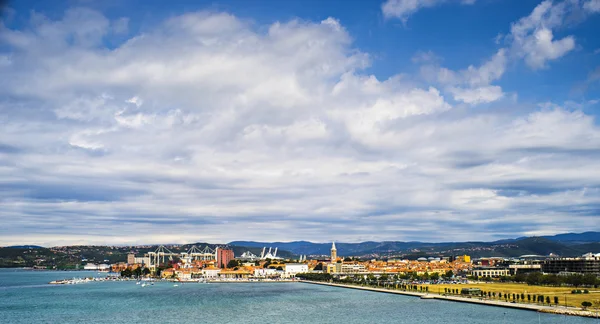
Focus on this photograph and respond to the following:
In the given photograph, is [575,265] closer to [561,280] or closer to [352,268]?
[561,280]

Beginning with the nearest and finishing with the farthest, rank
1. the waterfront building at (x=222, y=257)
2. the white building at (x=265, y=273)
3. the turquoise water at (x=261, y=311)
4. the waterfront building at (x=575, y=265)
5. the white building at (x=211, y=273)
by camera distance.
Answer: the turquoise water at (x=261, y=311)
the waterfront building at (x=575, y=265)
the white building at (x=211, y=273)
the white building at (x=265, y=273)
the waterfront building at (x=222, y=257)

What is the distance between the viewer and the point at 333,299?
48.2m

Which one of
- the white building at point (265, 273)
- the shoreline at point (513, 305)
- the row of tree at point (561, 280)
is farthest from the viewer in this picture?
the white building at point (265, 273)

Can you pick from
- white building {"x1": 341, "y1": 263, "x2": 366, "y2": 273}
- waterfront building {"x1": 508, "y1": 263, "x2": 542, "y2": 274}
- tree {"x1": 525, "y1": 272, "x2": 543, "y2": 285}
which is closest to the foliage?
white building {"x1": 341, "y1": 263, "x2": 366, "y2": 273}

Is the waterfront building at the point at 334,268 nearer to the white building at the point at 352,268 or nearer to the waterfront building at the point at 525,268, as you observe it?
the white building at the point at 352,268

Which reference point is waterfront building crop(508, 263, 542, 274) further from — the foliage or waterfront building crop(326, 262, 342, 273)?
waterfront building crop(326, 262, 342, 273)

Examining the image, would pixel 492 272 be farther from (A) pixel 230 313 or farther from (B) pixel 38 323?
(B) pixel 38 323

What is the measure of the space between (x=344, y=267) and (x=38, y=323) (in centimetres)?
7110

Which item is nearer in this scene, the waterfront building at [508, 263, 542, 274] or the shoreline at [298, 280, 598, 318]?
the shoreline at [298, 280, 598, 318]

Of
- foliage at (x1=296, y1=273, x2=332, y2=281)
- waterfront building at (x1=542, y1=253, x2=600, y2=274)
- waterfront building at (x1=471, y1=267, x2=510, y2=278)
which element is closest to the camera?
waterfront building at (x1=542, y1=253, x2=600, y2=274)

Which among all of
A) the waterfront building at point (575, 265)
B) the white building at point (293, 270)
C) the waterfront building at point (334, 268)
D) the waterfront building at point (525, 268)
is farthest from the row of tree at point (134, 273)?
the waterfront building at point (575, 265)

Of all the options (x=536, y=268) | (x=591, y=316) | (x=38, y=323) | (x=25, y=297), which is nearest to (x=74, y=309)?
(x=38, y=323)

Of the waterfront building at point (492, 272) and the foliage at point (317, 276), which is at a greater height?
the waterfront building at point (492, 272)

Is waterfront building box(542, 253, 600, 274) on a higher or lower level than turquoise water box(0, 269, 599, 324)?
higher
